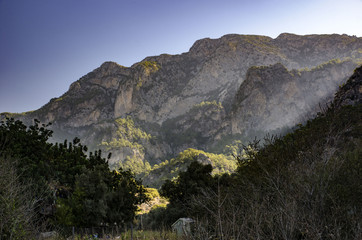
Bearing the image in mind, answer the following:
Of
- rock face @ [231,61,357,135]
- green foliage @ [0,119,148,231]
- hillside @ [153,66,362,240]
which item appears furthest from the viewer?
rock face @ [231,61,357,135]

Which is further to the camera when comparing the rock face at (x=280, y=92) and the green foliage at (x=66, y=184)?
the rock face at (x=280, y=92)

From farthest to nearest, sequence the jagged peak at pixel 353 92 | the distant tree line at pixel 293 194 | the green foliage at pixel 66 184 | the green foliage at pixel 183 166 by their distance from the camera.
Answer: the green foliage at pixel 183 166 < the jagged peak at pixel 353 92 < the green foliage at pixel 66 184 < the distant tree line at pixel 293 194

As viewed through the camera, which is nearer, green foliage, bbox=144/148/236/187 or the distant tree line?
the distant tree line

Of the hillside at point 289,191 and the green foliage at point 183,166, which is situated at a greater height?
the hillside at point 289,191

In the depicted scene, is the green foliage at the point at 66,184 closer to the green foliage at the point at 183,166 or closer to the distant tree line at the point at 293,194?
the distant tree line at the point at 293,194

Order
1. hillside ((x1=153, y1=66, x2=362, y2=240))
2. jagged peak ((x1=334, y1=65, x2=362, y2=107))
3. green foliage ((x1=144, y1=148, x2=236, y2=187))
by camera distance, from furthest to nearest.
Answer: green foliage ((x1=144, y1=148, x2=236, y2=187))
jagged peak ((x1=334, y1=65, x2=362, y2=107))
hillside ((x1=153, y1=66, x2=362, y2=240))

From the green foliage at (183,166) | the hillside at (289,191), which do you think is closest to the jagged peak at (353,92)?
the hillside at (289,191)

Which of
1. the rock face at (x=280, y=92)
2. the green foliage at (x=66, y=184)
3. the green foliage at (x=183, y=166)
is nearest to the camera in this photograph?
the green foliage at (x=66, y=184)

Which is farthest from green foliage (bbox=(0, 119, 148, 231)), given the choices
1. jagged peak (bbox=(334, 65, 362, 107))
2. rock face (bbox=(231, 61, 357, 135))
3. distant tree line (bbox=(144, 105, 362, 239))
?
rock face (bbox=(231, 61, 357, 135))

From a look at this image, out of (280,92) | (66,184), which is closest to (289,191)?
(66,184)

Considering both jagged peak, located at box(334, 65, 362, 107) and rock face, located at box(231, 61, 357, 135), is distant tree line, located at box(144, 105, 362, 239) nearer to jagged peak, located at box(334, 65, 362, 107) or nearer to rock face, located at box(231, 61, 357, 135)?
jagged peak, located at box(334, 65, 362, 107)

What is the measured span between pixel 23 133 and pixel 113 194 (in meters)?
14.4

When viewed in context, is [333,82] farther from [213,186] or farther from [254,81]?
[213,186]

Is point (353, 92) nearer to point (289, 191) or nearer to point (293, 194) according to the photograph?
point (289, 191)
